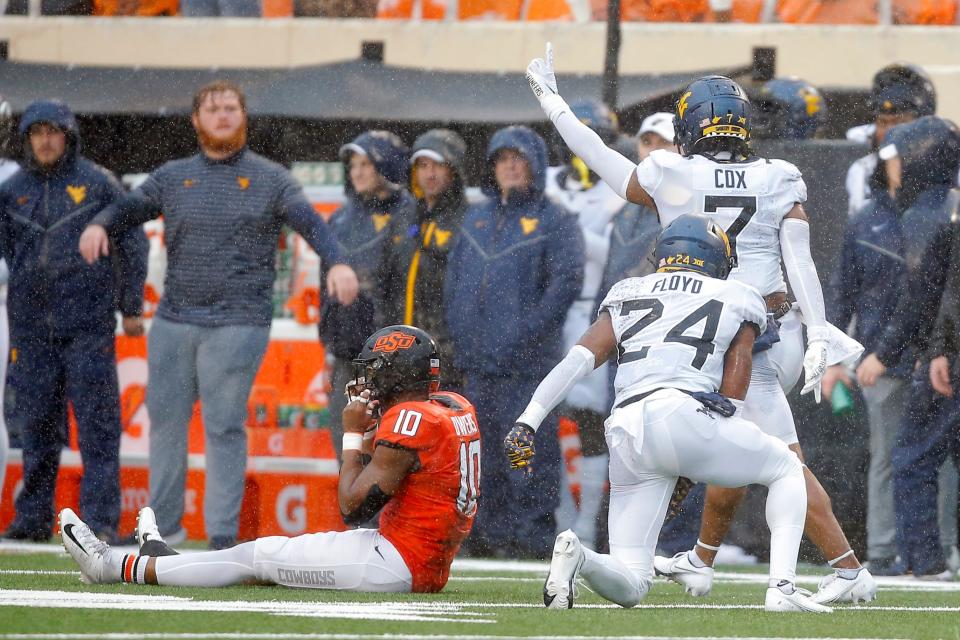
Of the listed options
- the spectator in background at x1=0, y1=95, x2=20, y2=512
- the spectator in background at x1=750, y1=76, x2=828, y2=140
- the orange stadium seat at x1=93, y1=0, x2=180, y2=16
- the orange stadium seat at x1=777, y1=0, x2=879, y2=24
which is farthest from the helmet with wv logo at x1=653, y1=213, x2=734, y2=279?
the orange stadium seat at x1=93, y1=0, x2=180, y2=16

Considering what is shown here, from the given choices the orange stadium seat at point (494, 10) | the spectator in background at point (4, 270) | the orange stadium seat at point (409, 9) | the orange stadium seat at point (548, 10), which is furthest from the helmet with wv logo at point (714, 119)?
the orange stadium seat at point (409, 9)

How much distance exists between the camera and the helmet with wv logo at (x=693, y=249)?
5934 mm

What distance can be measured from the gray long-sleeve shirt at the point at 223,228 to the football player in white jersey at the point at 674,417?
2.98 meters

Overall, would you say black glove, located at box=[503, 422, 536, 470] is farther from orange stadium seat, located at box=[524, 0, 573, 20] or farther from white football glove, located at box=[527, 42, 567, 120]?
orange stadium seat, located at box=[524, 0, 573, 20]

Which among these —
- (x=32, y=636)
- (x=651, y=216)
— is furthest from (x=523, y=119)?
(x=32, y=636)

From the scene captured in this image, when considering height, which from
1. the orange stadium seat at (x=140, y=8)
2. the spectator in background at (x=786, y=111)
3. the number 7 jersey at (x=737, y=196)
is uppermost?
the orange stadium seat at (x=140, y=8)

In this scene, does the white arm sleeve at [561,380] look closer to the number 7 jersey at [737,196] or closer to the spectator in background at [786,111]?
the number 7 jersey at [737,196]

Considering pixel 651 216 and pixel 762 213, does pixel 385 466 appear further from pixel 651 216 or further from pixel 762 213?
pixel 651 216

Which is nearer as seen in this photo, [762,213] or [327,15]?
[762,213]

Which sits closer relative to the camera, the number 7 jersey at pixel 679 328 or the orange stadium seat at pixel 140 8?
the number 7 jersey at pixel 679 328

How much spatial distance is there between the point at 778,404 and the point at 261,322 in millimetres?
3103

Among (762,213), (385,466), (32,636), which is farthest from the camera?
(762,213)

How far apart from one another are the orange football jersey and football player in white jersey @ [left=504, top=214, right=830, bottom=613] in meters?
0.43

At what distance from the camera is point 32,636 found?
458 centimetres
